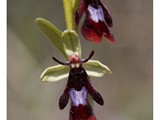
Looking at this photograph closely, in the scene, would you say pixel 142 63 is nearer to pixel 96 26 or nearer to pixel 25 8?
pixel 25 8

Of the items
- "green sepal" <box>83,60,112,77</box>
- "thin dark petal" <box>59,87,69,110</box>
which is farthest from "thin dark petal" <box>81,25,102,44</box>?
"thin dark petal" <box>59,87,69,110</box>

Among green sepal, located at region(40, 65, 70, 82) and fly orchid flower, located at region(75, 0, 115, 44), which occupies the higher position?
fly orchid flower, located at region(75, 0, 115, 44)

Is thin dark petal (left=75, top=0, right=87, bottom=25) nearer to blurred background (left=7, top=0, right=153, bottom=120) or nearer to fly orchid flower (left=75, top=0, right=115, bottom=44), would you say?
fly orchid flower (left=75, top=0, right=115, bottom=44)

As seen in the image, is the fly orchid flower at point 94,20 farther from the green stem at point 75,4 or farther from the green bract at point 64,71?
the green bract at point 64,71

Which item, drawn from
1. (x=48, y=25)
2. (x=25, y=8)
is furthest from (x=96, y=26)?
(x=25, y=8)

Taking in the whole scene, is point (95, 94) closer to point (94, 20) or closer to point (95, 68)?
point (95, 68)

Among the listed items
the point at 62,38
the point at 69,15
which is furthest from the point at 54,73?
the point at 69,15

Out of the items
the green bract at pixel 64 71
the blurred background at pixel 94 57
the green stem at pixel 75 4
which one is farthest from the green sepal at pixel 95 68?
the blurred background at pixel 94 57
